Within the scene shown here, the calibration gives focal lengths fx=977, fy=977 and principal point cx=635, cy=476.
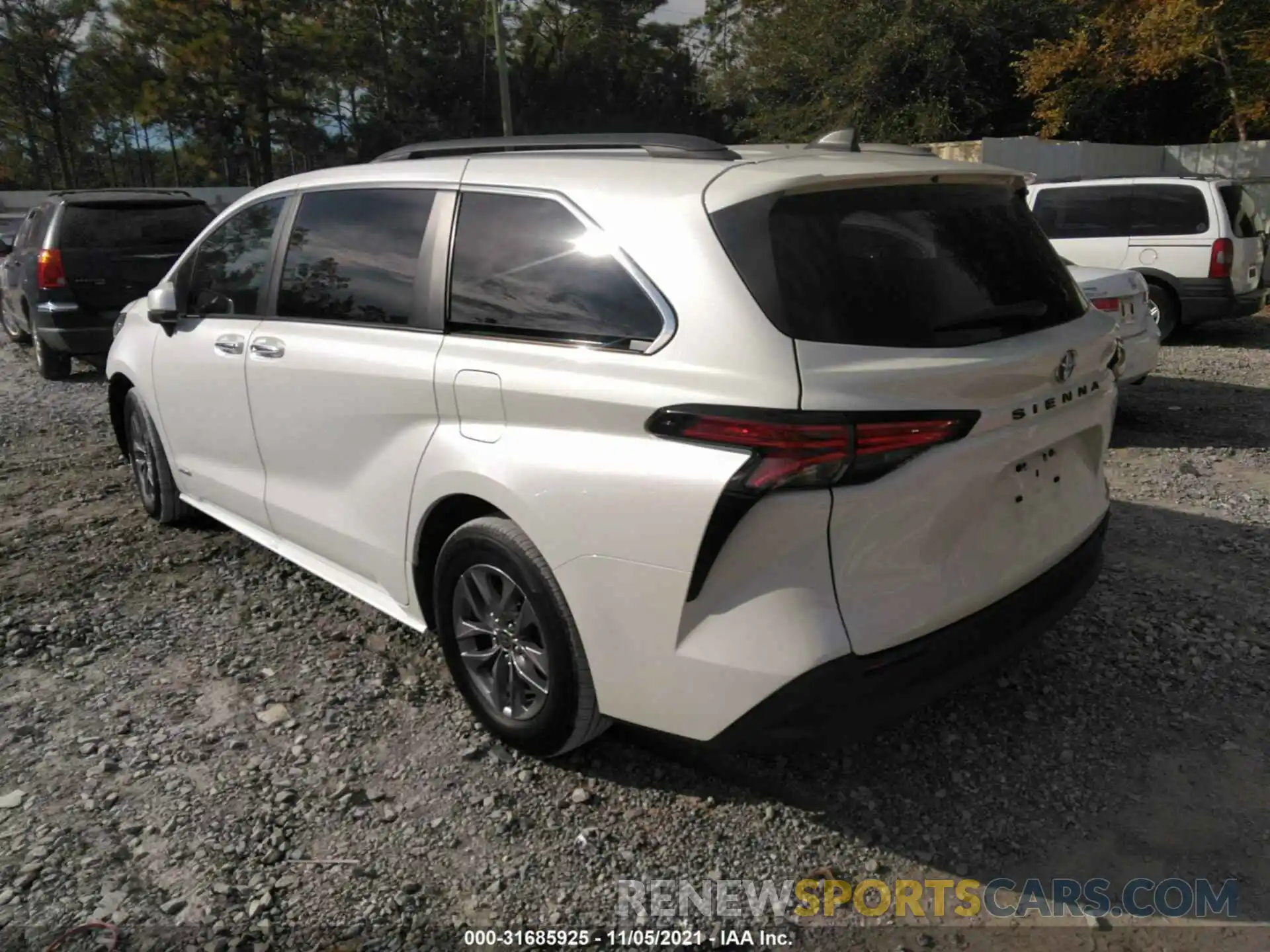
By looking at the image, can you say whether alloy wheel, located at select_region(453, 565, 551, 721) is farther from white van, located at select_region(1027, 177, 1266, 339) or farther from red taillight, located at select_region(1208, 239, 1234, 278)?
red taillight, located at select_region(1208, 239, 1234, 278)

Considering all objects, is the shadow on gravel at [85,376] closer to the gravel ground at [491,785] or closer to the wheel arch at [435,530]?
the gravel ground at [491,785]

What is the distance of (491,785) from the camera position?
9.75 ft

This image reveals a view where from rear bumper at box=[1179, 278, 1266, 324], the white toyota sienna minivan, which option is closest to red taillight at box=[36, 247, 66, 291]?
the white toyota sienna minivan

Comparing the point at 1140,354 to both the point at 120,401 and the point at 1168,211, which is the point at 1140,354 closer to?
the point at 1168,211

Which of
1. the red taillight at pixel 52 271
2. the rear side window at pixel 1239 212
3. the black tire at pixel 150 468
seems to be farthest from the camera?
the rear side window at pixel 1239 212

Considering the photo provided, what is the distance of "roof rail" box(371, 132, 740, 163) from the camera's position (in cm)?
282

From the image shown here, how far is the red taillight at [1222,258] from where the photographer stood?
9.74m

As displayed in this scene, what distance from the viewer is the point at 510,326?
2852 mm

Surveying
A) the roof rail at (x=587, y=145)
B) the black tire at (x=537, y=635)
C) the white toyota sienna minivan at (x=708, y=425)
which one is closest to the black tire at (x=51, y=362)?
the roof rail at (x=587, y=145)

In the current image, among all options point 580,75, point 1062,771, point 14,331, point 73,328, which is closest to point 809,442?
point 1062,771

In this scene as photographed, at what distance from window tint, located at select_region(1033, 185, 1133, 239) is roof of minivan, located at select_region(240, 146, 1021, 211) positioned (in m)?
8.56

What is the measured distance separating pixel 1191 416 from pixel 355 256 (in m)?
6.19

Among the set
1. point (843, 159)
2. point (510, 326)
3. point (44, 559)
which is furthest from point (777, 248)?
point (44, 559)

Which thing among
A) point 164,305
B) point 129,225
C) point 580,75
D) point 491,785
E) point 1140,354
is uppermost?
point 580,75
